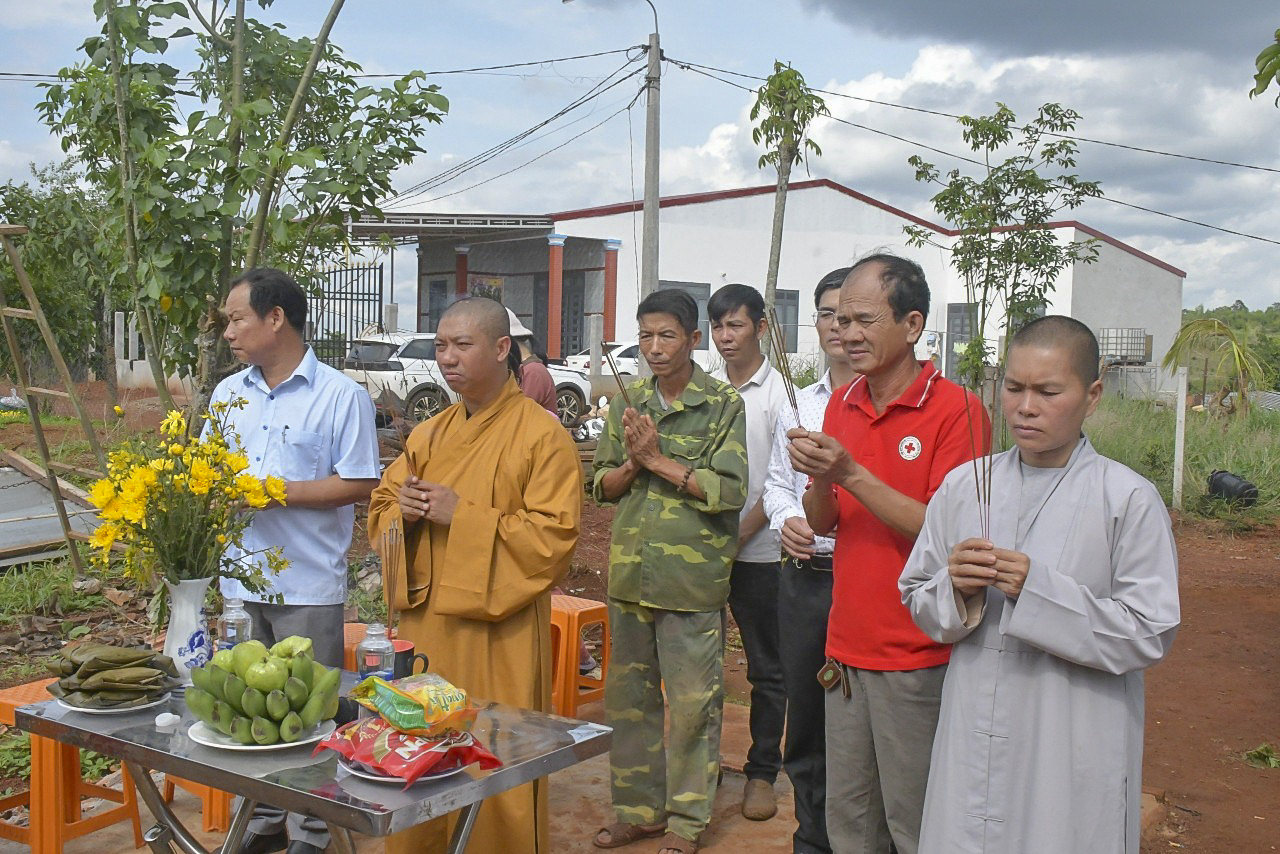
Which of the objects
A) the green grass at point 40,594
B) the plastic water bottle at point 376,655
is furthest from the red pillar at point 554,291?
the plastic water bottle at point 376,655

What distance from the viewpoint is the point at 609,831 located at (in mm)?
3883

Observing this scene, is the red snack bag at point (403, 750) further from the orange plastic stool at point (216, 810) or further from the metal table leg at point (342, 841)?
the orange plastic stool at point (216, 810)

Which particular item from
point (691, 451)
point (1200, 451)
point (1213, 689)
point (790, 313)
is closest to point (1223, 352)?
point (1200, 451)

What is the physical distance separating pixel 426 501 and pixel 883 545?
1.23 metres

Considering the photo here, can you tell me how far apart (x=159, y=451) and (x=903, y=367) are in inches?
75.7

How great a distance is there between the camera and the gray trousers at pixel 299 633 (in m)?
3.57

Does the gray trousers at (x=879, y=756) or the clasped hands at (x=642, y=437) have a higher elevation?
the clasped hands at (x=642, y=437)

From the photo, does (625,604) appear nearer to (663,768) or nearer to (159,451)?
(663,768)

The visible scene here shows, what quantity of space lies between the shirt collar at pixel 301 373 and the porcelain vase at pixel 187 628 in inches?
38.1

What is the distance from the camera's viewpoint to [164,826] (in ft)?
9.59

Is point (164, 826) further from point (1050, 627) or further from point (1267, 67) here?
point (1267, 67)

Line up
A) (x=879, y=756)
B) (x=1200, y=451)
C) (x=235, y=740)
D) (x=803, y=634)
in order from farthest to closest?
1. (x=1200, y=451)
2. (x=803, y=634)
3. (x=879, y=756)
4. (x=235, y=740)

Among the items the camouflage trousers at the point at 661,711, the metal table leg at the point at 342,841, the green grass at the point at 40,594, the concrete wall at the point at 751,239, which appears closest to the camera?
the metal table leg at the point at 342,841

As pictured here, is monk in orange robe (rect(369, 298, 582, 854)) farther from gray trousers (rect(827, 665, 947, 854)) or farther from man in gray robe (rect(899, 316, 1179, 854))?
man in gray robe (rect(899, 316, 1179, 854))
